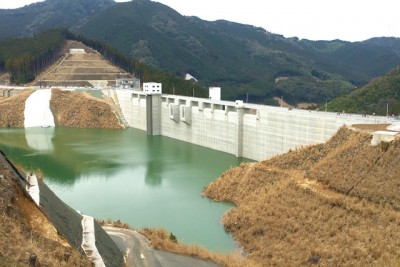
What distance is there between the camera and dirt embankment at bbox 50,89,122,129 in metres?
54.9

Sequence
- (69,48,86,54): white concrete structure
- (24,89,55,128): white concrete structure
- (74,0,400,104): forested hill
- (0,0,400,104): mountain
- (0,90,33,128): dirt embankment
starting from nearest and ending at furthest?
(24,89,55,128): white concrete structure
(0,90,33,128): dirt embankment
(69,48,86,54): white concrete structure
(0,0,400,104): mountain
(74,0,400,104): forested hill

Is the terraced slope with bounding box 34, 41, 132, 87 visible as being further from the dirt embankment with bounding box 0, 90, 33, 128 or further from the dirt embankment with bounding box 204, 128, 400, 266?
the dirt embankment with bounding box 204, 128, 400, 266

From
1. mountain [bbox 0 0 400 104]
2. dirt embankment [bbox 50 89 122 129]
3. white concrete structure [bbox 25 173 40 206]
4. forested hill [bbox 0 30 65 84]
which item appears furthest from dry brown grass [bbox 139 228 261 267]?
mountain [bbox 0 0 400 104]

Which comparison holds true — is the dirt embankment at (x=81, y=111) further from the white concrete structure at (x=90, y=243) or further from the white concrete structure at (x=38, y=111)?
the white concrete structure at (x=90, y=243)

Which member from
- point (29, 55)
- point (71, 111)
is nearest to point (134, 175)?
point (71, 111)

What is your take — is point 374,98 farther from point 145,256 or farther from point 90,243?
point 90,243

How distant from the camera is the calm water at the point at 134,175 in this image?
20.4 meters

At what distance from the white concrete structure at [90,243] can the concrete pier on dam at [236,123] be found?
15900 millimetres

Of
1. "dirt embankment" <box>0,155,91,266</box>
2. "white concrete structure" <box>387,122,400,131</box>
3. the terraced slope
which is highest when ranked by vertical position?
the terraced slope

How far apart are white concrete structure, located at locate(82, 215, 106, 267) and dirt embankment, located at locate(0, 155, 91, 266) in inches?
24.1

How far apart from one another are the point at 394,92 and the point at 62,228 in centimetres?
4741

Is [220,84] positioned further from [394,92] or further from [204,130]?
[204,130]

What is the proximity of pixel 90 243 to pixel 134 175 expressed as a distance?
18.2 metres

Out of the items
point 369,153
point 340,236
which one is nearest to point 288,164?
point 369,153
